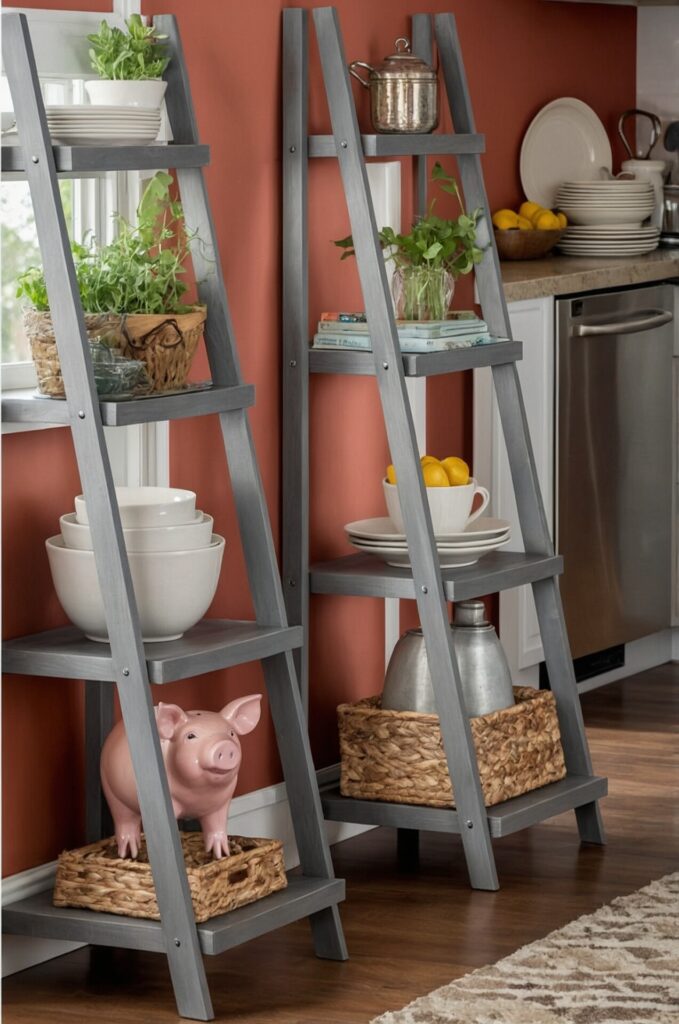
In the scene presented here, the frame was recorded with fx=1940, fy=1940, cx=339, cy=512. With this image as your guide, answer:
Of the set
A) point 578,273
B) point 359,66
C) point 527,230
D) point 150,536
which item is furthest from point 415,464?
point 527,230

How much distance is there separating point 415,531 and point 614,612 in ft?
5.60

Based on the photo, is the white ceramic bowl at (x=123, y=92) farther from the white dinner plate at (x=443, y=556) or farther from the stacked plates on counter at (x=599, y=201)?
the stacked plates on counter at (x=599, y=201)

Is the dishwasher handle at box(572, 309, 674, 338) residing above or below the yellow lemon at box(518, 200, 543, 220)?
below

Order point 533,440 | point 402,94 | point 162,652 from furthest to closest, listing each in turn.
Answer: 1. point 533,440
2. point 402,94
3. point 162,652

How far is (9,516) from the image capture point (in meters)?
3.14

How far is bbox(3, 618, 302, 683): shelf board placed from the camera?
2961 millimetres

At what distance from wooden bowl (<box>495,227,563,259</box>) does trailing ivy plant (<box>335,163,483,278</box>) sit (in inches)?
41.4

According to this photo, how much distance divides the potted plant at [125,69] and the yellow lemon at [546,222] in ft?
6.53

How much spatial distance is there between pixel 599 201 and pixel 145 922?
9.31 ft

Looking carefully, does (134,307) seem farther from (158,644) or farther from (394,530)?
(394,530)

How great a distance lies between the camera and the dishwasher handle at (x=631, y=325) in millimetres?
4848

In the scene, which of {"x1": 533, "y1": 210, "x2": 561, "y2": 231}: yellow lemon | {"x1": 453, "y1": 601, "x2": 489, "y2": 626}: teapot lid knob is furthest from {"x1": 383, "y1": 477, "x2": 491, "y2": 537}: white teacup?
{"x1": 533, "y1": 210, "x2": 561, "y2": 231}: yellow lemon

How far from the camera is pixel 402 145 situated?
3652 mm

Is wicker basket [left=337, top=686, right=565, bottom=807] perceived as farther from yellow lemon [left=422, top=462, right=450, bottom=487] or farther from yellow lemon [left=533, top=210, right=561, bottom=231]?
yellow lemon [left=533, top=210, right=561, bottom=231]
